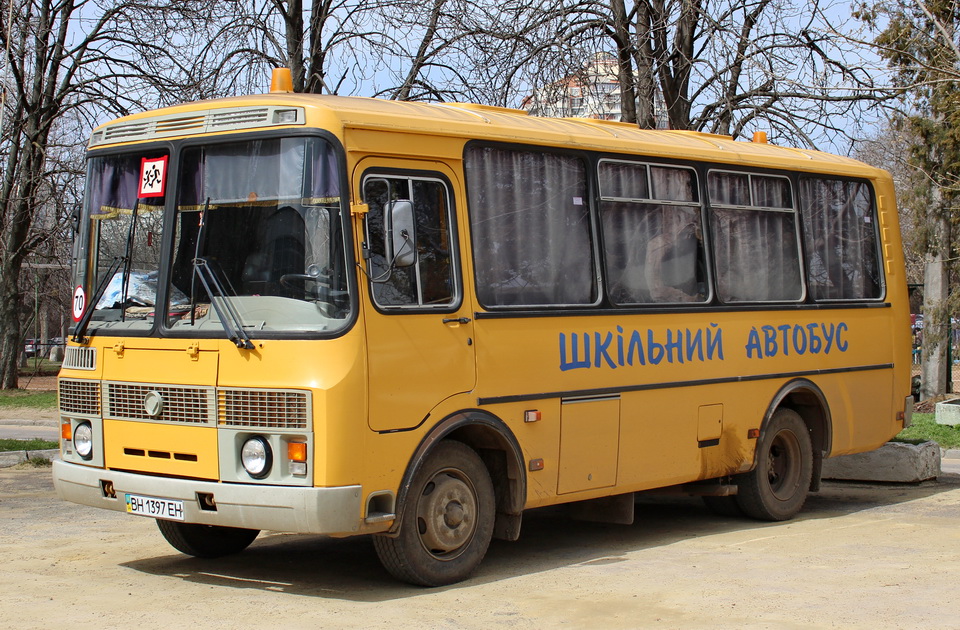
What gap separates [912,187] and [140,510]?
20.0 m

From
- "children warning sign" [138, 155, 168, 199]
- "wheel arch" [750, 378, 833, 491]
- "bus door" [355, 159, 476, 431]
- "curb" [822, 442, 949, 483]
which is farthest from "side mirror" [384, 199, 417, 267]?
"curb" [822, 442, 949, 483]

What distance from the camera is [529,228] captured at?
27.6 feet

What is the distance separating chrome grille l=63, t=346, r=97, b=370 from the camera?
772 cm

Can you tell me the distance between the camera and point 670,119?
61.6ft

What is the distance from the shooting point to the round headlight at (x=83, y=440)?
25.3ft

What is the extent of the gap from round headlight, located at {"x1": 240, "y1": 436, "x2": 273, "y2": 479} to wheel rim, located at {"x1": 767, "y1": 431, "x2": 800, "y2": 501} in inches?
212

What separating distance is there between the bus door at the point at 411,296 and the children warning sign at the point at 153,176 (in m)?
1.32

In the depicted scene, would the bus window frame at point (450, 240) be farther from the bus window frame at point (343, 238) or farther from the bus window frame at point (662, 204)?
the bus window frame at point (662, 204)

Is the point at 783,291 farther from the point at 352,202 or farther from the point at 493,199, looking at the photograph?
the point at 352,202

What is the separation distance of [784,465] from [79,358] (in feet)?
20.3

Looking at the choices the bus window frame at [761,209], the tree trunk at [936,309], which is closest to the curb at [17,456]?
the bus window frame at [761,209]

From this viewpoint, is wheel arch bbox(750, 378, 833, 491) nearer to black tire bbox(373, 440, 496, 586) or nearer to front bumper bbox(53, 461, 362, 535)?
black tire bbox(373, 440, 496, 586)

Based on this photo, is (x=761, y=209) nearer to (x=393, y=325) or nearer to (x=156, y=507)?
(x=393, y=325)

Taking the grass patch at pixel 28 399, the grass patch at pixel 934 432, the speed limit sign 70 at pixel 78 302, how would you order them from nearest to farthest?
the speed limit sign 70 at pixel 78 302
the grass patch at pixel 934 432
the grass patch at pixel 28 399
